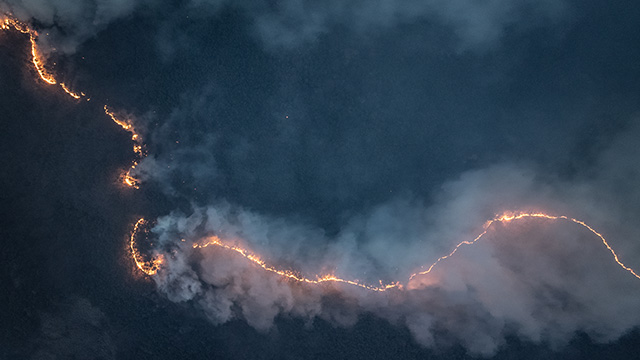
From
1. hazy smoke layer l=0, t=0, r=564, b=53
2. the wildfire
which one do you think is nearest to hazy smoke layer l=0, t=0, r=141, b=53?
hazy smoke layer l=0, t=0, r=564, b=53

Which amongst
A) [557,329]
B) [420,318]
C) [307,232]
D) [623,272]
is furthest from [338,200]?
[623,272]

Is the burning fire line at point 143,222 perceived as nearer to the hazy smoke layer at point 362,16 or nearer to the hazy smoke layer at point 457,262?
the hazy smoke layer at point 457,262

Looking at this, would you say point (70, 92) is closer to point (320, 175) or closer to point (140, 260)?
point (140, 260)

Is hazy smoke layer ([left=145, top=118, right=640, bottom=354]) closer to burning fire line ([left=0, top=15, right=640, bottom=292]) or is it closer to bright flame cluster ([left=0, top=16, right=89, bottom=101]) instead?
burning fire line ([left=0, top=15, right=640, bottom=292])

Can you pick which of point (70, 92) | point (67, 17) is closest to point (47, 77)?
point (70, 92)

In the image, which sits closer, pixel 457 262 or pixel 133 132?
pixel 457 262

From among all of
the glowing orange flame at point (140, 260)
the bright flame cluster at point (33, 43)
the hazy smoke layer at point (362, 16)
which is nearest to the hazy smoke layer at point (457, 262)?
the glowing orange flame at point (140, 260)

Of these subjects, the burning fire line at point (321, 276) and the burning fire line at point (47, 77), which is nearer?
the burning fire line at point (321, 276)
